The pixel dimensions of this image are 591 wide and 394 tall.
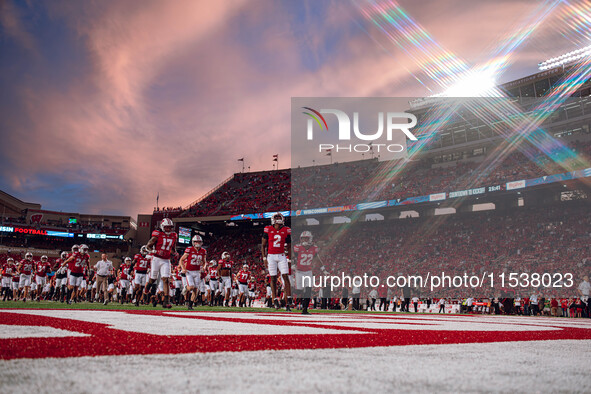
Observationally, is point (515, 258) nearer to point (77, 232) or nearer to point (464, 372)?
point (464, 372)

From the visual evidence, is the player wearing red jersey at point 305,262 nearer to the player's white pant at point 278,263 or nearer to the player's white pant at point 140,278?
the player's white pant at point 278,263

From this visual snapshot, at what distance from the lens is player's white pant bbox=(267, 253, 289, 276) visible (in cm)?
1016

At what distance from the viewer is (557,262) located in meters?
26.3

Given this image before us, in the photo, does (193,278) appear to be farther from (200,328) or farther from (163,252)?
(200,328)

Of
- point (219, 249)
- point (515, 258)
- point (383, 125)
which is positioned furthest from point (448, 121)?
point (219, 249)

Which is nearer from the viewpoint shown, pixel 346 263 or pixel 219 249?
pixel 346 263

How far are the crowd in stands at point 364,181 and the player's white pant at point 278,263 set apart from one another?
25.2m

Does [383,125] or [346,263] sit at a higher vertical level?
[383,125]

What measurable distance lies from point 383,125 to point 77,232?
4278 cm

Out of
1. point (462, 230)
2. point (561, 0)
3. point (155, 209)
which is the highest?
point (561, 0)

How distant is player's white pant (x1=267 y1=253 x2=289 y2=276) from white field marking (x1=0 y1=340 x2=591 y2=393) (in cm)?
774

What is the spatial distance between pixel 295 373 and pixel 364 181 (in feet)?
129

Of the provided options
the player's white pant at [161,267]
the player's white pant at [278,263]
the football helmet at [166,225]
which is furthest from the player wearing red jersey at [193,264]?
the player's white pant at [278,263]

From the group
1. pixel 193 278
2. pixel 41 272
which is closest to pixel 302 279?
pixel 193 278
